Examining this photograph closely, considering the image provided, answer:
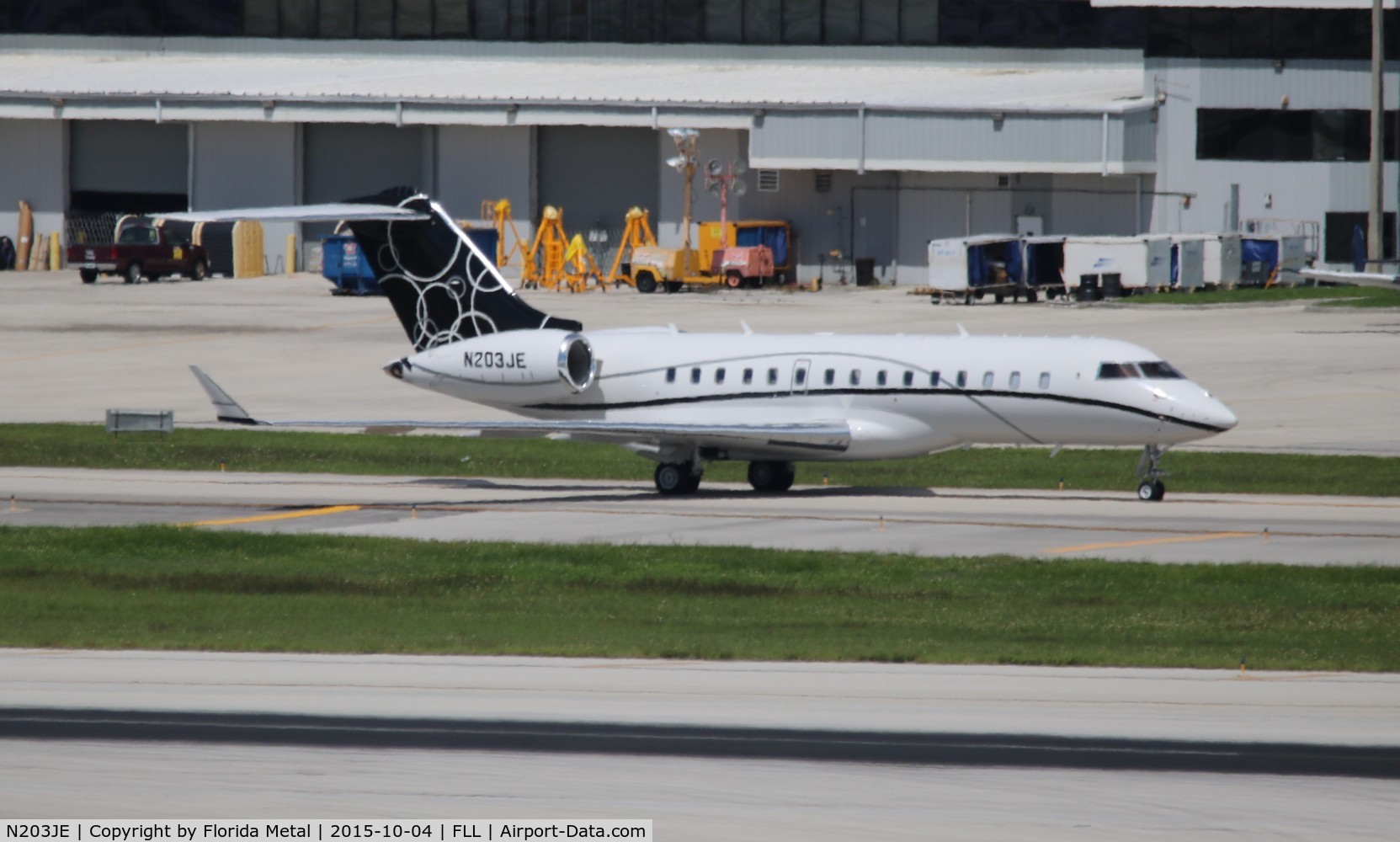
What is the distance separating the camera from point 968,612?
85.1ft

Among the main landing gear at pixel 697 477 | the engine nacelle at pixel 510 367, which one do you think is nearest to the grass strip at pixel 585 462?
the main landing gear at pixel 697 477

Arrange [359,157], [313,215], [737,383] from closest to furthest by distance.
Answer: [313,215], [737,383], [359,157]

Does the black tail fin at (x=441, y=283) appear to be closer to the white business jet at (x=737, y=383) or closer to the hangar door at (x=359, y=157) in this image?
the white business jet at (x=737, y=383)

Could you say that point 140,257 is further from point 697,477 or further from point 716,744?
point 716,744

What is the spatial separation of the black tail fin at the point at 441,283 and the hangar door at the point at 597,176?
175ft

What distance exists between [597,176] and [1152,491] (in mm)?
60635

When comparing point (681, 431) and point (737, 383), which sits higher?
point (737, 383)

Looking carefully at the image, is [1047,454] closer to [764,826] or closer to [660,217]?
[764,826]

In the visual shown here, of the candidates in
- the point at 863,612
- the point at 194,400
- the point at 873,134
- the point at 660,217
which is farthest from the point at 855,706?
the point at 660,217

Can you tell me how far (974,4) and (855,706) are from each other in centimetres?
7928

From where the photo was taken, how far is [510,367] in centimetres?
3891

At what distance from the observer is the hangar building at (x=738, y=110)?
269 ft

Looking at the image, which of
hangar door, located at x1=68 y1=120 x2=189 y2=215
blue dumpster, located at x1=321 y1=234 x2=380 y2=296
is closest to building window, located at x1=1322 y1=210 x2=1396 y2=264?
blue dumpster, located at x1=321 y1=234 x2=380 y2=296

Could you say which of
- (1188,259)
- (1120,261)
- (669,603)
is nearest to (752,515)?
(669,603)
